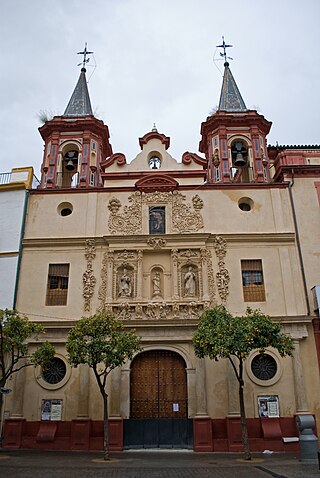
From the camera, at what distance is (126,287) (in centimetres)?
2097

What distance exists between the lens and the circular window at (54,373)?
19719 millimetres

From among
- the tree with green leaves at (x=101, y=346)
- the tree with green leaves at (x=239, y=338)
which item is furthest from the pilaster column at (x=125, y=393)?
the tree with green leaves at (x=239, y=338)

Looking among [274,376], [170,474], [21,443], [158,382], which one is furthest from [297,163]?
[21,443]

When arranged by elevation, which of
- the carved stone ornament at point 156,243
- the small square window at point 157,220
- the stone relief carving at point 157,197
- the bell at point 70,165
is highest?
the bell at point 70,165

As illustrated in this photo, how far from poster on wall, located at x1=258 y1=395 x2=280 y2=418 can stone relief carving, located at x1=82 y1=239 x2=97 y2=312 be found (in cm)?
870

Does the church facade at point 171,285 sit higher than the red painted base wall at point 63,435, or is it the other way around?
the church facade at point 171,285

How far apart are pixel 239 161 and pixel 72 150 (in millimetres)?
10247

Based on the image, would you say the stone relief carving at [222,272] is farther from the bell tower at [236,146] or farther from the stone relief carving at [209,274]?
the bell tower at [236,146]

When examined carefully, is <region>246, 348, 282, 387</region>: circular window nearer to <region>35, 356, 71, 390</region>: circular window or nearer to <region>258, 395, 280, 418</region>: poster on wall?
<region>258, 395, 280, 418</region>: poster on wall

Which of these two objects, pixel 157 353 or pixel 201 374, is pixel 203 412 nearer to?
pixel 201 374

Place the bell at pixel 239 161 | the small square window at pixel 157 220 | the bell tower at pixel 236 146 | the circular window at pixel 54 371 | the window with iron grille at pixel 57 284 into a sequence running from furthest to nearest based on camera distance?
the bell at pixel 239 161 → the bell tower at pixel 236 146 → the small square window at pixel 157 220 → the window with iron grille at pixel 57 284 → the circular window at pixel 54 371

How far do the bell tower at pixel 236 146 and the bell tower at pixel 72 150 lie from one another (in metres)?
6.73

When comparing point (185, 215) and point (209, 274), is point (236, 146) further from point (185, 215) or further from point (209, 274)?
point (209, 274)

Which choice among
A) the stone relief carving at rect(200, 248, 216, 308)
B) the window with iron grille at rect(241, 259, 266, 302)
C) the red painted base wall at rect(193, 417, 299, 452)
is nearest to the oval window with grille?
the red painted base wall at rect(193, 417, 299, 452)
